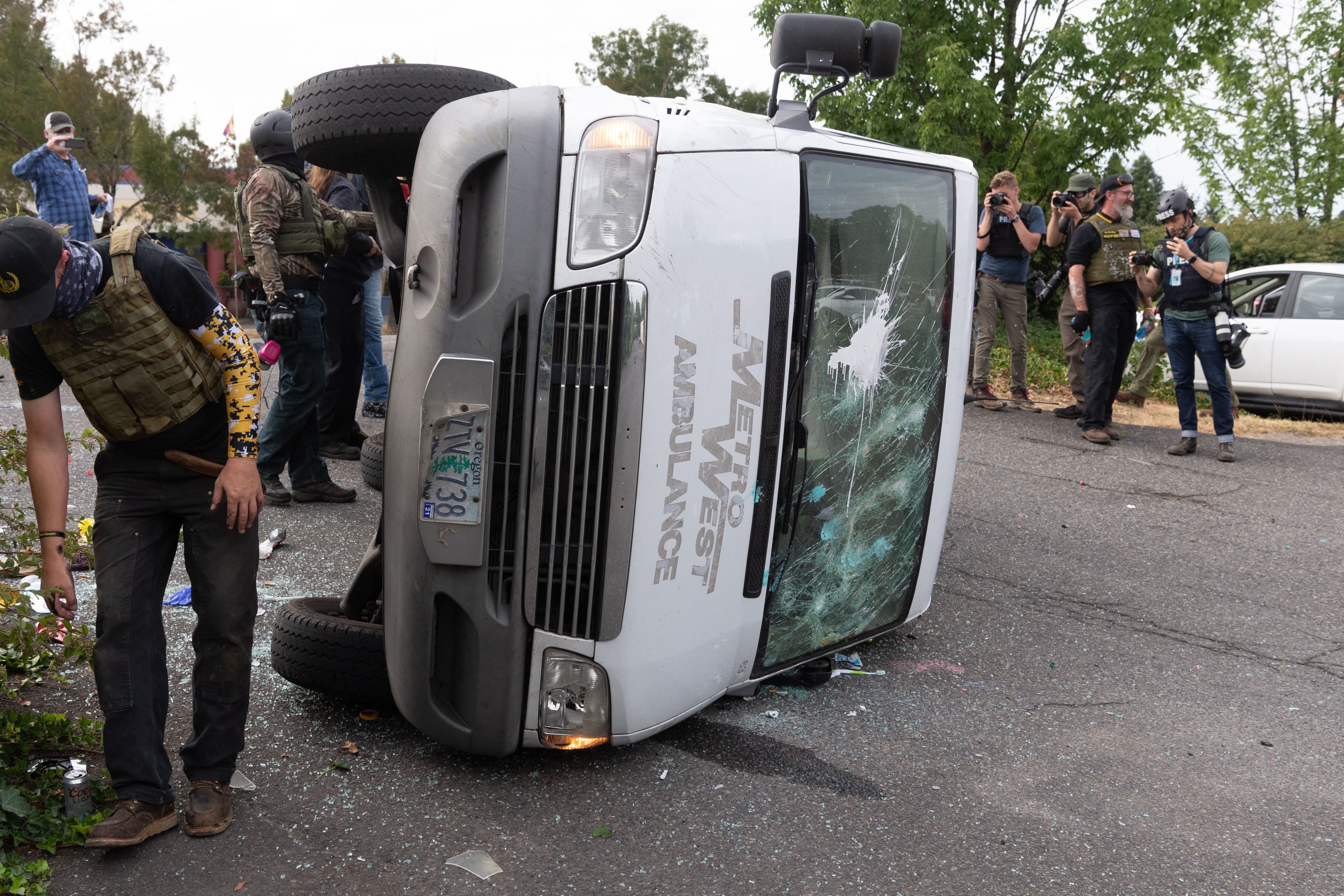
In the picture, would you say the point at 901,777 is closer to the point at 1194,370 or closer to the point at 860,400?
the point at 860,400

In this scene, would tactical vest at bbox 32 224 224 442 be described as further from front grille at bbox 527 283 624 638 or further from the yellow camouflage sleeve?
front grille at bbox 527 283 624 638

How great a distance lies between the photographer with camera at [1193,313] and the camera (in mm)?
7336

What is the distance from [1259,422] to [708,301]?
8.62 metres

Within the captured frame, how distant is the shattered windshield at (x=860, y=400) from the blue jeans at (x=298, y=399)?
310 centimetres

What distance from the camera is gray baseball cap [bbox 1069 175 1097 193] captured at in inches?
357

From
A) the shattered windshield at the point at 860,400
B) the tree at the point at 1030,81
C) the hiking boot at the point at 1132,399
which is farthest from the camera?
the tree at the point at 1030,81

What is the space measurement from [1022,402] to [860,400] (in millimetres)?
6636

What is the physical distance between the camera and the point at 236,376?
8.65 ft

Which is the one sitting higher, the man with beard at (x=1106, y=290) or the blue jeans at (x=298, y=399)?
the man with beard at (x=1106, y=290)

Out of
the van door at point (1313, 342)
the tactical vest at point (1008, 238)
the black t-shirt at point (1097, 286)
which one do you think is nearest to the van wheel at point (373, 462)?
the black t-shirt at point (1097, 286)

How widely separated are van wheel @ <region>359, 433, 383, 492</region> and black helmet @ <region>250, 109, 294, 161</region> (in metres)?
1.67

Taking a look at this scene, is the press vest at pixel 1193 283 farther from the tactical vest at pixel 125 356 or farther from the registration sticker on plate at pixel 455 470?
the tactical vest at pixel 125 356

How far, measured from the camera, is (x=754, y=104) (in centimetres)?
5238

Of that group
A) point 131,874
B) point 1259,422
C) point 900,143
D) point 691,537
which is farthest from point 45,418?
point 900,143
